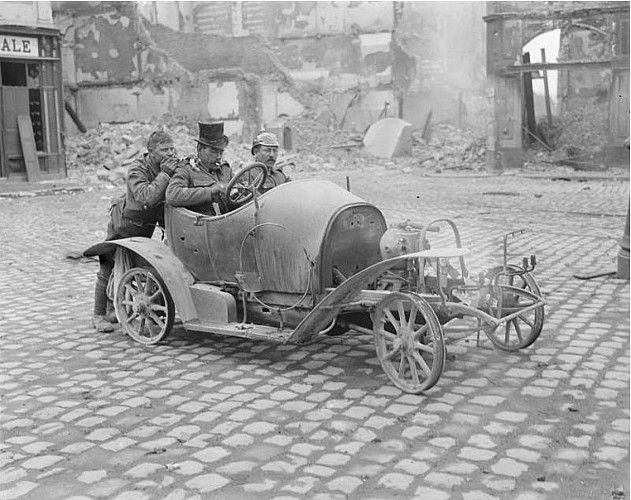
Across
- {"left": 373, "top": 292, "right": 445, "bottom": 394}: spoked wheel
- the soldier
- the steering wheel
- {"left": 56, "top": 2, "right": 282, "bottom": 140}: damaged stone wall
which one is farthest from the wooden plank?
{"left": 373, "top": 292, "right": 445, "bottom": 394}: spoked wheel

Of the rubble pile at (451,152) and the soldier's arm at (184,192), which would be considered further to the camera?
the rubble pile at (451,152)

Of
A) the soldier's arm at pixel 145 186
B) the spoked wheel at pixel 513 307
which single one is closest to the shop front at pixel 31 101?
the soldier's arm at pixel 145 186

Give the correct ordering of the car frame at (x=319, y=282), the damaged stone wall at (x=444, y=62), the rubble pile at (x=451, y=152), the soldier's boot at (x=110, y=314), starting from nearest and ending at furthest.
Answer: the car frame at (x=319, y=282) < the soldier's boot at (x=110, y=314) < the rubble pile at (x=451, y=152) < the damaged stone wall at (x=444, y=62)

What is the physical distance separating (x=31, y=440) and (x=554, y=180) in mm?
19662

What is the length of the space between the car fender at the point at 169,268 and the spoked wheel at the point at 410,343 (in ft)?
5.07

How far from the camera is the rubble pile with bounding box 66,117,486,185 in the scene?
2644 centimetres

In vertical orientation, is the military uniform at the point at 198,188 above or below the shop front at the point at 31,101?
below

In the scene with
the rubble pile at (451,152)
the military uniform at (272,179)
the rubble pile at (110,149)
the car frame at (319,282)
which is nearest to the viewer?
the car frame at (319,282)

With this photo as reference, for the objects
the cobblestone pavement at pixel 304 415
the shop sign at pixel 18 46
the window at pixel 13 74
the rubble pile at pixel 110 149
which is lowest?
the cobblestone pavement at pixel 304 415

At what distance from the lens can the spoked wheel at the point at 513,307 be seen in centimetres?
538

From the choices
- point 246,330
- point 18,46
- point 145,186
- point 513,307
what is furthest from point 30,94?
point 513,307

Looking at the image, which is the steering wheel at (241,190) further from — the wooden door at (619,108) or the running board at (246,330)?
the wooden door at (619,108)

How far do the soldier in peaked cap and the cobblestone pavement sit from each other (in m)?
1.04

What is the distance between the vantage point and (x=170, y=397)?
16.2 ft
